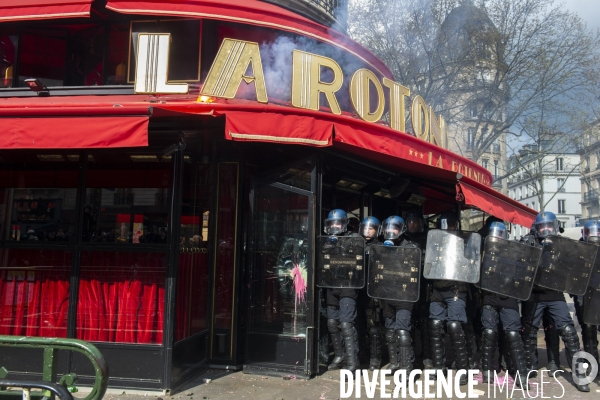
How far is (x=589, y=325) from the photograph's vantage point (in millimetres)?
6355

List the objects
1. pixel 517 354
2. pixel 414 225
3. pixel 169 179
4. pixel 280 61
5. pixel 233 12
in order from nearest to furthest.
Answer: pixel 169 179, pixel 517 354, pixel 233 12, pixel 414 225, pixel 280 61

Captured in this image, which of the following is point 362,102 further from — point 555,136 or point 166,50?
point 555,136

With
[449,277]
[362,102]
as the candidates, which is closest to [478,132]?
[362,102]

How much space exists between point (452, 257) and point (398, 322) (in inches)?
40.9

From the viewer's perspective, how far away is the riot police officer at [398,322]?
239 inches

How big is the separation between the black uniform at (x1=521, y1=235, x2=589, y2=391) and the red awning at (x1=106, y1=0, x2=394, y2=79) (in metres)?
4.37

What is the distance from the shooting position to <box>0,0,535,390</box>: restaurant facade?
547 centimetres

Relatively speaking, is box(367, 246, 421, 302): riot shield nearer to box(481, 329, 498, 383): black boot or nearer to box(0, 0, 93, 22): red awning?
box(481, 329, 498, 383): black boot

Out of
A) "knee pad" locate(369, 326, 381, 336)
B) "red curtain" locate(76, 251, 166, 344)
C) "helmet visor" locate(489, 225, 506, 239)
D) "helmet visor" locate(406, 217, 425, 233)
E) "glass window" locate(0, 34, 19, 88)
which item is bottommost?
"knee pad" locate(369, 326, 381, 336)

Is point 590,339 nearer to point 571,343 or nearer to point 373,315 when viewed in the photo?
point 571,343

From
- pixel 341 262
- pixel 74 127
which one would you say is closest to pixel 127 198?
pixel 74 127

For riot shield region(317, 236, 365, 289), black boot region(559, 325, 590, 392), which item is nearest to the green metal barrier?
riot shield region(317, 236, 365, 289)

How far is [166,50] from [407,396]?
16.6 ft

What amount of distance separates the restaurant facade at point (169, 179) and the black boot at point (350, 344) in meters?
0.39
